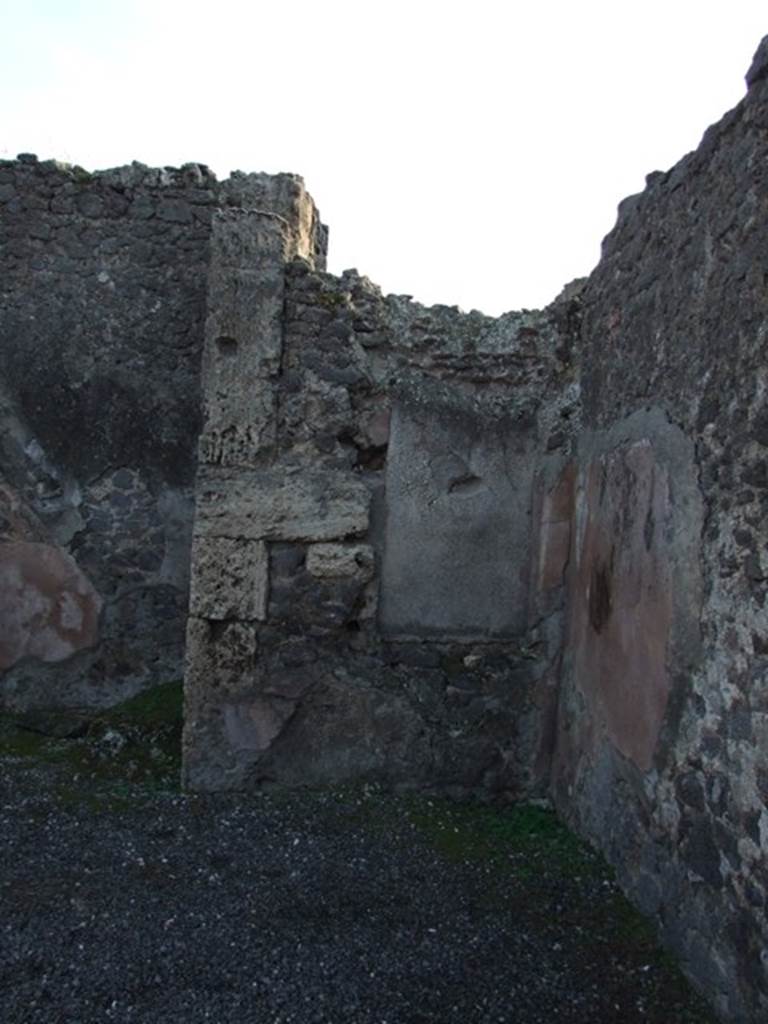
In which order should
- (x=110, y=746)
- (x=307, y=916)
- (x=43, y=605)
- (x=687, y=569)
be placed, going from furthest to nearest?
(x=43, y=605), (x=110, y=746), (x=307, y=916), (x=687, y=569)

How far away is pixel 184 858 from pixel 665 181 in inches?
128

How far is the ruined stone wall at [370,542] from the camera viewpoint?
13.5 feet

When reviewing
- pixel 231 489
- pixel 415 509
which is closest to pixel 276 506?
pixel 231 489

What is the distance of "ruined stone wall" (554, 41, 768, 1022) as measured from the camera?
2451mm

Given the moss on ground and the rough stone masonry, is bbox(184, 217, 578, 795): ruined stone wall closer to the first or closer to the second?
the rough stone masonry

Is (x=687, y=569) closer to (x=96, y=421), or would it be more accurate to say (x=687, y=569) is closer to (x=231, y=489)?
(x=231, y=489)

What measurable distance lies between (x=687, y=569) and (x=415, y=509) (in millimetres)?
1607

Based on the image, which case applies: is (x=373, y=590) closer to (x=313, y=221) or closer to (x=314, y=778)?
(x=314, y=778)

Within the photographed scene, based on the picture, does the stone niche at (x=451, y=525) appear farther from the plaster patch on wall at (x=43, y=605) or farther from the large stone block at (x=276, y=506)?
the plaster patch on wall at (x=43, y=605)

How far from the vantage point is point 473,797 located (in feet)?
13.6

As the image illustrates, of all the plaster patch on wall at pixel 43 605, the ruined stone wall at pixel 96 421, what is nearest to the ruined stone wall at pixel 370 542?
the ruined stone wall at pixel 96 421

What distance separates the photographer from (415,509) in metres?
4.20

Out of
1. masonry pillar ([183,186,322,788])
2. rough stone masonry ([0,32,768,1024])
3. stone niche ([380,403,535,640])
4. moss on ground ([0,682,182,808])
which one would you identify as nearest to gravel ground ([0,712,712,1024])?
moss on ground ([0,682,182,808])

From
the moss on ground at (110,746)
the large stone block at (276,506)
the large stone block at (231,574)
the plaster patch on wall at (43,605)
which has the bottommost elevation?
the moss on ground at (110,746)
